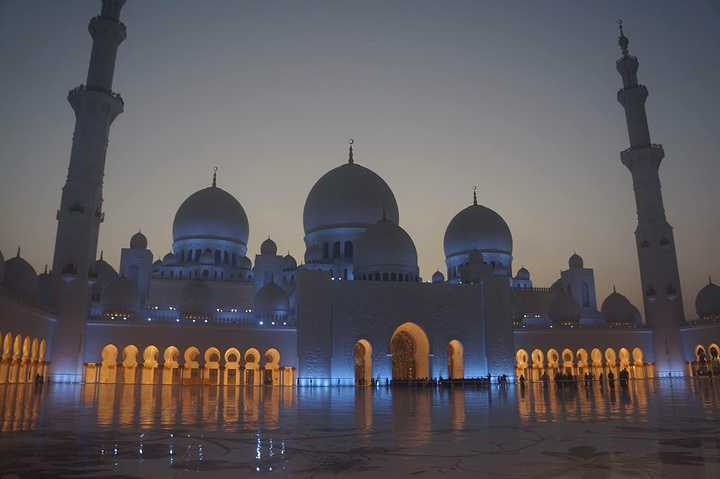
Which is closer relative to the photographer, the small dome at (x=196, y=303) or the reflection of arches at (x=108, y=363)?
the reflection of arches at (x=108, y=363)

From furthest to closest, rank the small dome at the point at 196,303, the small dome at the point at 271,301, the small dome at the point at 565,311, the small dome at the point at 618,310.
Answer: the small dome at the point at 618,310
the small dome at the point at 565,311
the small dome at the point at 271,301
the small dome at the point at 196,303

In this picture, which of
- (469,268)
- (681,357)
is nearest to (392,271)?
(469,268)

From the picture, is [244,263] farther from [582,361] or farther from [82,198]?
[582,361]

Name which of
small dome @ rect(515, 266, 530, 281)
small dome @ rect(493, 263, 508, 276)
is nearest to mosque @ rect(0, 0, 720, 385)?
small dome @ rect(493, 263, 508, 276)

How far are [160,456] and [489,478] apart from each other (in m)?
1.98

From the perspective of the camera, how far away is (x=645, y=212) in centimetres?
2964

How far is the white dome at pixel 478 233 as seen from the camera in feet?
113

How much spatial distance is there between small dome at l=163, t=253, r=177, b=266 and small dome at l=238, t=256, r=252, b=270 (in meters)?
3.78

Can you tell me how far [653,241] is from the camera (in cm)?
2919

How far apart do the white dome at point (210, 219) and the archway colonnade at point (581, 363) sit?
17691 mm

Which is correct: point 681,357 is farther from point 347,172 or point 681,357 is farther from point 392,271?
point 347,172

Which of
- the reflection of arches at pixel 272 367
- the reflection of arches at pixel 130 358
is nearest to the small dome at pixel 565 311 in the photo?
the reflection of arches at pixel 272 367

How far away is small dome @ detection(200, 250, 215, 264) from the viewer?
108 feet

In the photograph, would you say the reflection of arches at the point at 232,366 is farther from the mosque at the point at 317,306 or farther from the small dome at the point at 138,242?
the small dome at the point at 138,242
